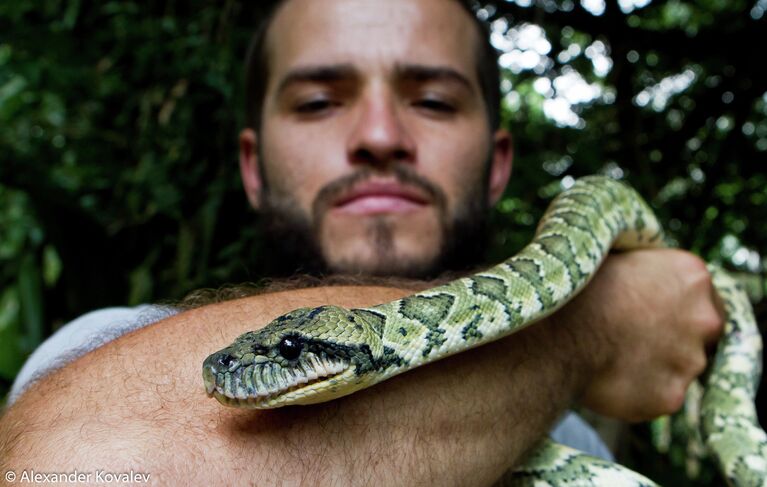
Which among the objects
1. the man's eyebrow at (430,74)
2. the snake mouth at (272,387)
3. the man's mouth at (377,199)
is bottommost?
the snake mouth at (272,387)

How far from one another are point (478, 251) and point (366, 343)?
210 cm

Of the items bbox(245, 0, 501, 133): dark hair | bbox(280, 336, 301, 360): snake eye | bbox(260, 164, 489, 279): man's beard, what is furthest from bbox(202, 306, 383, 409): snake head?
→ bbox(245, 0, 501, 133): dark hair

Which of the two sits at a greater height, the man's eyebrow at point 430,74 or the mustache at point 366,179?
the man's eyebrow at point 430,74

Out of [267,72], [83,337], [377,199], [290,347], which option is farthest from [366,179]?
[290,347]

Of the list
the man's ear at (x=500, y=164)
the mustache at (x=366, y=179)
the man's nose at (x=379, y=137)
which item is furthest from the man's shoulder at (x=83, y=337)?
the man's ear at (x=500, y=164)

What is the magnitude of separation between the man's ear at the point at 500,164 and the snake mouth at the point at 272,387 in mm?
2551

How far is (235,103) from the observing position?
4254mm

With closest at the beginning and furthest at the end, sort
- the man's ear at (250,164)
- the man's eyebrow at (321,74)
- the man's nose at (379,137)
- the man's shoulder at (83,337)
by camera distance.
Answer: the man's shoulder at (83,337) → the man's nose at (379,137) → the man's eyebrow at (321,74) → the man's ear at (250,164)

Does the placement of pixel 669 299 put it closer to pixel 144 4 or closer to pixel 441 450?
pixel 441 450

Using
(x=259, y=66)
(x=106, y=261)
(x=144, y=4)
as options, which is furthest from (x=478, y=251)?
(x=144, y=4)

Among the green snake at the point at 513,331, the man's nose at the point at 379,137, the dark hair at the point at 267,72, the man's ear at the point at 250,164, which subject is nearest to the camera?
the green snake at the point at 513,331

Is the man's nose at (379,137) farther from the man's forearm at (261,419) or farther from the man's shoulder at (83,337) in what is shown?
the man's shoulder at (83,337)

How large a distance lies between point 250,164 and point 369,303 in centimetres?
230

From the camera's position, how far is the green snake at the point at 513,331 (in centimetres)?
159
